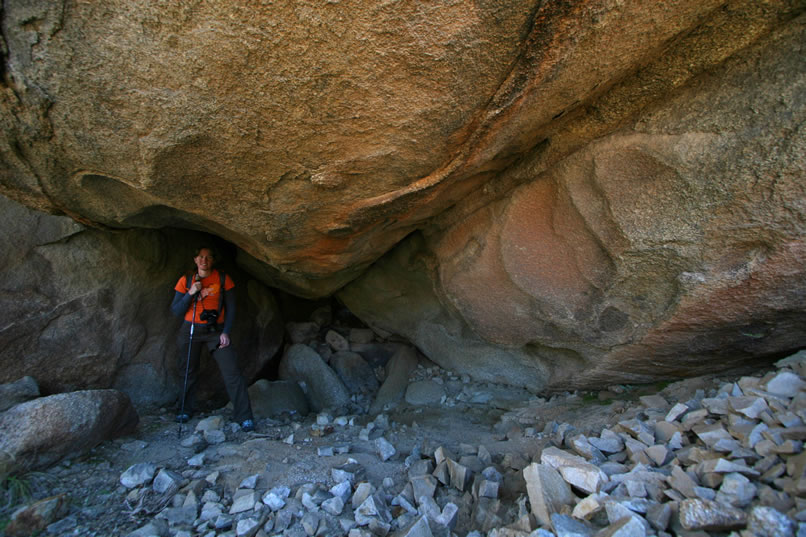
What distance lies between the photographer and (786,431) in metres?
1.39

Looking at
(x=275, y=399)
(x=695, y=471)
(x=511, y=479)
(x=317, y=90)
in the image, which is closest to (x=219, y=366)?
(x=275, y=399)

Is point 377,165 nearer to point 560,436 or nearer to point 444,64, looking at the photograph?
point 444,64

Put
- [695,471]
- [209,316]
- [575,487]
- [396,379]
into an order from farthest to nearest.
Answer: [396,379] < [209,316] < [575,487] < [695,471]

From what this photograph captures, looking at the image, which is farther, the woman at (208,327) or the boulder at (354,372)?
the boulder at (354,372)

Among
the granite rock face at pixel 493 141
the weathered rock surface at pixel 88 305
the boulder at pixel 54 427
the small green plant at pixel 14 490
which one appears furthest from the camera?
the weathered rock surface at pixel 88 305

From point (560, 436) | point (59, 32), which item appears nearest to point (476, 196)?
point (560, 436)

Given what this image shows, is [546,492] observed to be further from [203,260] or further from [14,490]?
[203,260]

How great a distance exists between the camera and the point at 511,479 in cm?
191

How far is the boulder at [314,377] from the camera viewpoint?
3.66 metres

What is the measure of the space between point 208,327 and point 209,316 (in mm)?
96

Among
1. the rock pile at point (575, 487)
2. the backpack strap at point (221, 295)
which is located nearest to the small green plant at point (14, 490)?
the rock pile at point (575, 487)

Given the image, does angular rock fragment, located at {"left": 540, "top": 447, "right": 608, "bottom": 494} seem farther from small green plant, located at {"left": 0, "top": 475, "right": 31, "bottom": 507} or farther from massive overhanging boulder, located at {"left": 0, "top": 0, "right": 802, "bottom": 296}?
small green plant, located at {"left": 0, "top": 475, "right": 31, "bottom": 507}

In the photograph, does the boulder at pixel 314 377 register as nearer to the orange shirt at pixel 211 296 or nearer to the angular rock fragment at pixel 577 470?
the orange shirt at pixel 211 296

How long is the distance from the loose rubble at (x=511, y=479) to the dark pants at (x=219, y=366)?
25 cm
